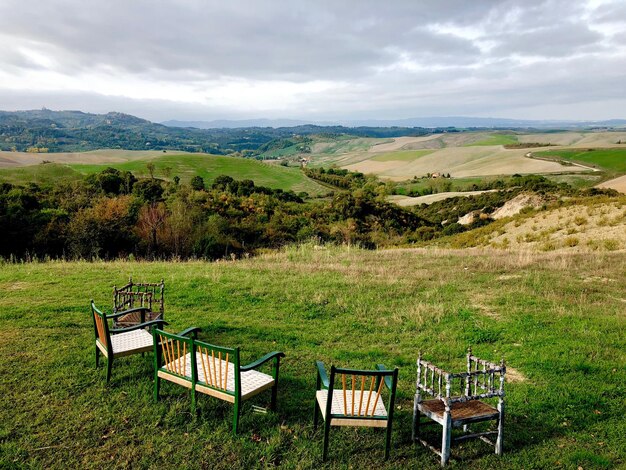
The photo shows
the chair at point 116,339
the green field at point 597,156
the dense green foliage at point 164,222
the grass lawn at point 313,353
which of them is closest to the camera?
the grass lawn at point 313,353

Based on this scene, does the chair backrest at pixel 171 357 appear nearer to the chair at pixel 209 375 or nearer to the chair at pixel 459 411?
the chair at pixel 209 375

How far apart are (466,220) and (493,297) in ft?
142

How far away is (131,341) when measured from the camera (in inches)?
274

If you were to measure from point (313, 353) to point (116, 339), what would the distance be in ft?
11.1

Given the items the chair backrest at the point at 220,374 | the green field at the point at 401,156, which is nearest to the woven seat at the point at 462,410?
the chair backrest at the point at 220,374

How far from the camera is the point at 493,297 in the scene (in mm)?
11742

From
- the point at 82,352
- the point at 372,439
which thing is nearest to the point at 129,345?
the point at 82,352

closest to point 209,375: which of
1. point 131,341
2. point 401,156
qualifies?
point 131,341

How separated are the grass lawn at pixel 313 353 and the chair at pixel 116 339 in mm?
462

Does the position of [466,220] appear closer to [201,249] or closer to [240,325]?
[201,249]

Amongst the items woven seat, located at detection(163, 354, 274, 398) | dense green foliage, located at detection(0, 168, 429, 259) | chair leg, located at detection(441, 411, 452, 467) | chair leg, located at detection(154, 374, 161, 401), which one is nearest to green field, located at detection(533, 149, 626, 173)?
dense green foliage, located at detection(0, 168, 429, 259)

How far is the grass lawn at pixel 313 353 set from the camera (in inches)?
201

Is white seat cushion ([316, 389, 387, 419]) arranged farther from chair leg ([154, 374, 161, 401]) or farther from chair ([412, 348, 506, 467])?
chair leg ([154, 374, 161, 401])

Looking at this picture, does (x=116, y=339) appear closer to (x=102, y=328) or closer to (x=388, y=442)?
(x=102, y=328)
